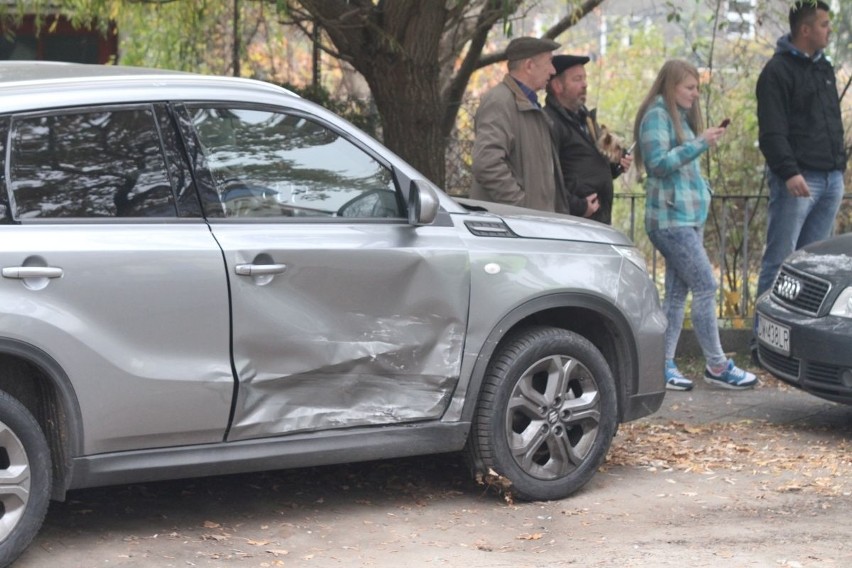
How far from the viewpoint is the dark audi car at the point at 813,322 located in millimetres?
6988

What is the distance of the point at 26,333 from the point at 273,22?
8.28m

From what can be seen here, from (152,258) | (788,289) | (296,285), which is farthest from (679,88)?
(152,258)

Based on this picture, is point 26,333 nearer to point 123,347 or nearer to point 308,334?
point 123,347

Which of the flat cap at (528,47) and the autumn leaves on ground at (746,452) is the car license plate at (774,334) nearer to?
the autumn leaves on ground at (746,452)

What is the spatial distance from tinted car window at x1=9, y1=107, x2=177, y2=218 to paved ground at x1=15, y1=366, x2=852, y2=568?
4.03 ft

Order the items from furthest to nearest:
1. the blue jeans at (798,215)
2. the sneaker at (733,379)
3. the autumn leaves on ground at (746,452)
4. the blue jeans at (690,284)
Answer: the blue jeans at (798,215) → the sneaker at (733,379) → the blue jeans at (690,284) → the autumn leaves on ground at (746,452)

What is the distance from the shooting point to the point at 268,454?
5.15m

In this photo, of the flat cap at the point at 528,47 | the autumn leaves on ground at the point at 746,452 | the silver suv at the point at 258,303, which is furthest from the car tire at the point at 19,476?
the flat cap at the point at 528,47

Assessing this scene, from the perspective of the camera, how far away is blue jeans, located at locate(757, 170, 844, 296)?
8875 millimetres

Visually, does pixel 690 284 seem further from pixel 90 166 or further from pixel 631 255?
pixel 90 166

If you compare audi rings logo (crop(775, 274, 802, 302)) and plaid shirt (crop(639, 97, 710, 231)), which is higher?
plaid shirt (crop(639, 97, 710, 231))

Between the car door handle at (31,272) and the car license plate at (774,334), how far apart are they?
4135 millimetres

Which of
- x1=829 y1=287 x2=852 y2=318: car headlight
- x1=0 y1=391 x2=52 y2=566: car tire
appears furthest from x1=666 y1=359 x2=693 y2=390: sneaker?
x1=0 y1=391 x2=52 y2=566: car tire

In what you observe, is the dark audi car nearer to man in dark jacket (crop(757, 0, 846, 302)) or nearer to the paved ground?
the paved ground
